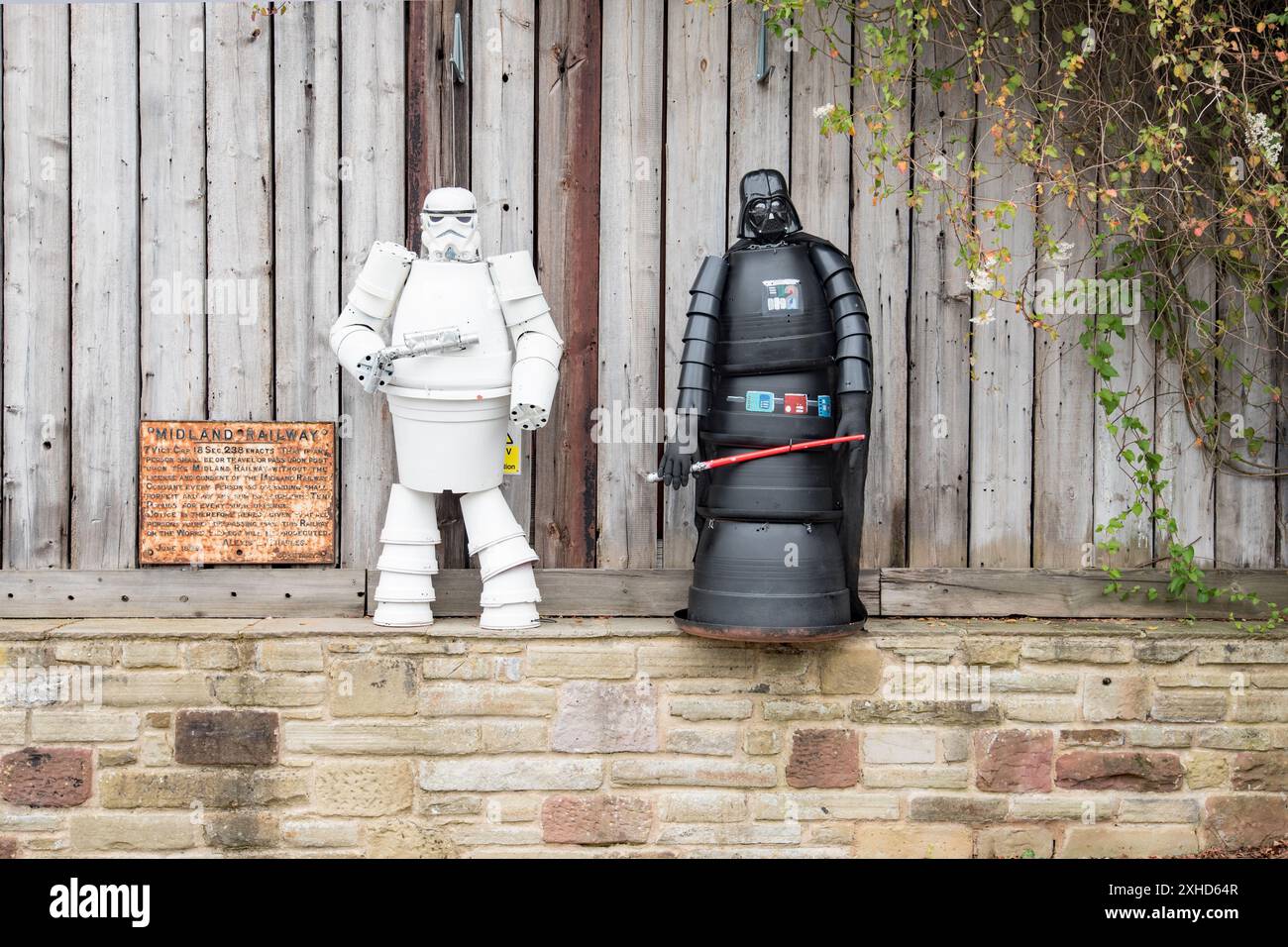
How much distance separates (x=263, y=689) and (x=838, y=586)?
1897mm

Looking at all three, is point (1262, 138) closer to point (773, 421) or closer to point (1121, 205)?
point (1121, 205)

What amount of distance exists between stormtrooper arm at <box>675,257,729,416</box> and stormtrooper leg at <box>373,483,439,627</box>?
96 centimetres

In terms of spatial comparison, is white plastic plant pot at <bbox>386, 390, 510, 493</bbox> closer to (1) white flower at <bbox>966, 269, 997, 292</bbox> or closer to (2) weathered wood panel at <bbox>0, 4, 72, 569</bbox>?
(2) weathered wood panel at <bbox>0, 4, 72, 569</bbox>

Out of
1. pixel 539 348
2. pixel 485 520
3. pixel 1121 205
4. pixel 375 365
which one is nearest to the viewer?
pixel 375 365

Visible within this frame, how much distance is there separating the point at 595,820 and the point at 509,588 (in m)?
0.82

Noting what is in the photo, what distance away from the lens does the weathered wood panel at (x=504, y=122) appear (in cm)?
435

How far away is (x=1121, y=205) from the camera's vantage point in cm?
425

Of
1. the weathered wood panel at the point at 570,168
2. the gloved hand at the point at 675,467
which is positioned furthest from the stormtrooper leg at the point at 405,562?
the gloved hand at the point at 675,467

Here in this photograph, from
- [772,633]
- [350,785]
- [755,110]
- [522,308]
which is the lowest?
[350,785]

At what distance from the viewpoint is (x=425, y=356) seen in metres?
3.97

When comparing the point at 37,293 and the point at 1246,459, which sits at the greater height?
the point at 37,293

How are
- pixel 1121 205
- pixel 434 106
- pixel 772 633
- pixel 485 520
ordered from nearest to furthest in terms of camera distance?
pixel 772 633
pixel 485 520
pixel 1121 205
pixel 434 106

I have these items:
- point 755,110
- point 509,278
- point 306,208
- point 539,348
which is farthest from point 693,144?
point 306,208

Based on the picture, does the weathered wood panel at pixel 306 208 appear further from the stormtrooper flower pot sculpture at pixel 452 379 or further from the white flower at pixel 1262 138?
the white flower at pixel 1262 138
